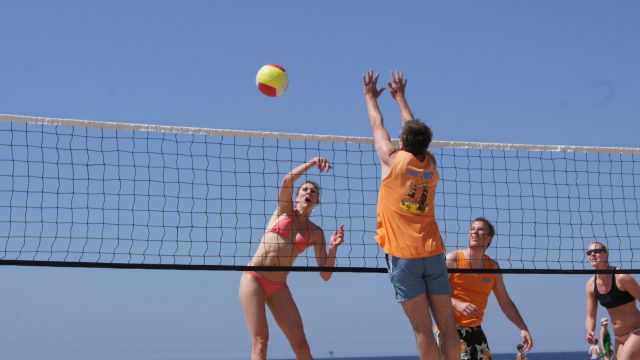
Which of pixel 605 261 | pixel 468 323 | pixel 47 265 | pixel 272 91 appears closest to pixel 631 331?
pixel 605 261

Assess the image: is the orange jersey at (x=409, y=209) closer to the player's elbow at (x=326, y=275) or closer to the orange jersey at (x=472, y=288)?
the orange jersey at (x=472, y=288)

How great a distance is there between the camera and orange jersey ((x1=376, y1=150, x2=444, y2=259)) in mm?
6590

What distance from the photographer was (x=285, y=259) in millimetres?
7973

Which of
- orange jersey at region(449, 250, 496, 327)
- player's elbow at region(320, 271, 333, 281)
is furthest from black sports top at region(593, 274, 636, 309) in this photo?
player's elbow at region(320, 271, 333, 281)

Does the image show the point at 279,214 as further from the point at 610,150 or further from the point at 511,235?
the point at 610,150

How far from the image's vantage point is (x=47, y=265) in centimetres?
742

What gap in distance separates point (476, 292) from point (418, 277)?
1.15 meters

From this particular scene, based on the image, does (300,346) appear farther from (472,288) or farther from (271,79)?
(271,79)

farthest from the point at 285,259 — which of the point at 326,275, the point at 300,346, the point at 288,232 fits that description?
the point at 300,346

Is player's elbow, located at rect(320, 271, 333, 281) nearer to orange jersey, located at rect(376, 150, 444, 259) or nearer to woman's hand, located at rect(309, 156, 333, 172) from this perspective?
woman's hand, located at rect(309, 156, 333, 172)

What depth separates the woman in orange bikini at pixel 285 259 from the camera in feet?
25.5

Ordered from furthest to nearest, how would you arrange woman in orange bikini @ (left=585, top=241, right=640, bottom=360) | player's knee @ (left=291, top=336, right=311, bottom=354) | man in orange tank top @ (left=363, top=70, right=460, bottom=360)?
woman in orange bikini @ (left=585, top=241, right=640, bottom=360) → player's knee @ (left=291, top=336, right=311, bottom=354) → man in orange tank top @ (left=363, top=70, right=460, bottom=360)

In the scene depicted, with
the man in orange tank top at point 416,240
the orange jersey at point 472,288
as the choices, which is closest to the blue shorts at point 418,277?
the man in orange tank top at point 416,240

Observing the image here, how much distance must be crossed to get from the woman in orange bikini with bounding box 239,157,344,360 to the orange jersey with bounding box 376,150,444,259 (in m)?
1.21
